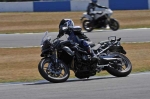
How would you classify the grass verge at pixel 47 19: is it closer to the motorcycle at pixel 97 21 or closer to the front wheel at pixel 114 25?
the motorcycle at pixel 97 21

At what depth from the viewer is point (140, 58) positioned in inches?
555

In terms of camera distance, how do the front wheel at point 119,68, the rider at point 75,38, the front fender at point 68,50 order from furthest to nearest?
the front wheel at point 119,68
the rider at point 75,38
the front fender at point 68,50

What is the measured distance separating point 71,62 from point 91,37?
10.5 meters

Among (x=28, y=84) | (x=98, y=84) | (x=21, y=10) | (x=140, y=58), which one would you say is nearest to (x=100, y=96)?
(x=98, y=84)

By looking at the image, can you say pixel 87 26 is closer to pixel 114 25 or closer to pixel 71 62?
pixel 114 25

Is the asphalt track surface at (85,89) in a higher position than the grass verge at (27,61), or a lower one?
higher

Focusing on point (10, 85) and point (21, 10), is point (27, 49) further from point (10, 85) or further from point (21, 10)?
point (21, 10)

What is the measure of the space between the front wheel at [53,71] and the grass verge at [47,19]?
16601mm

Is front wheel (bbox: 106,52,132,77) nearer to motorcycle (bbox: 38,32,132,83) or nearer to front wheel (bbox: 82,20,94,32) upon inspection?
motorcycle (bbox: 38,32,132,83)

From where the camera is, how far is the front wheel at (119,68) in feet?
34.6

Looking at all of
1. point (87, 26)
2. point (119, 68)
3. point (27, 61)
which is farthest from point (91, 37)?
point (119, 68)

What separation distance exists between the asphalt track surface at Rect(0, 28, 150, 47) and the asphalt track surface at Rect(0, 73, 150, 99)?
8.38 metres

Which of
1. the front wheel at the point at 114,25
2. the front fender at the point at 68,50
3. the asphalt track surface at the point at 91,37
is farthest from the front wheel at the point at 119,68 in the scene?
the front wheel at the point at 114,25

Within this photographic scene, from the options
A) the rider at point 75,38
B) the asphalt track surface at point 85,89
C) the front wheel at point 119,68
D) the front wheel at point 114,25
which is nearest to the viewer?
the asphalt track surface at point 85,89
